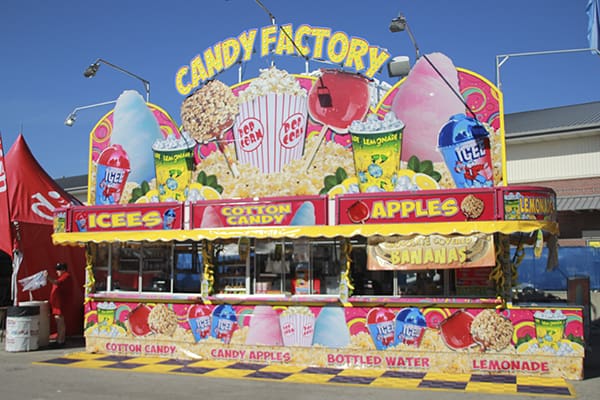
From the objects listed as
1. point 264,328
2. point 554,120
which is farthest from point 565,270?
point 264,328

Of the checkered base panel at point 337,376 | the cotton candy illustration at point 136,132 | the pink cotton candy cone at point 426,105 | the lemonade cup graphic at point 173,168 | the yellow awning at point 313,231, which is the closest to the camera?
the checkered base panel at point 337,376

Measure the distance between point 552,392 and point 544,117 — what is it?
21866mm

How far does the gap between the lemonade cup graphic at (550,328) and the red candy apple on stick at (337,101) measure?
5182 millimetres

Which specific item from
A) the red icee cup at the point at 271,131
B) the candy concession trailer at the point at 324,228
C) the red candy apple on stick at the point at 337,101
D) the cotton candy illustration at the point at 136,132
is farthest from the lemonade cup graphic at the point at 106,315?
the red candy apple on stick at the point at 337,101

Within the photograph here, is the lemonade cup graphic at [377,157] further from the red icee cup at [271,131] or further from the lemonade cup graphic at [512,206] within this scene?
the lemonade cup graphic at [512,206]

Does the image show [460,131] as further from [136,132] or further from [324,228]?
[136,132]

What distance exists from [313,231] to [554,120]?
19.7 meters

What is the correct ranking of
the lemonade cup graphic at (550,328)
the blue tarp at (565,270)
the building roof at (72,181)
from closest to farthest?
the lemonade cup graphic at (550,328) → the blue tarp at (565,270) → the building roof at (72,181)

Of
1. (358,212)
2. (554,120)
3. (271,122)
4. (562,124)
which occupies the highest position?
(554,120)

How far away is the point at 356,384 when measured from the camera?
10.2 metres

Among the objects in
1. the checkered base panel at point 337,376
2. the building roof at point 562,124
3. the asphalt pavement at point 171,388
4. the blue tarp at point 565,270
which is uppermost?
the building roof at point 562,124

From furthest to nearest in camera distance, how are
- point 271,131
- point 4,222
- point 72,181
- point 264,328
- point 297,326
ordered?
point 72,181 < point 4,222 < point 271,131 < point 264,328 < point 297,326

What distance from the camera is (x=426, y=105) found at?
1227cm

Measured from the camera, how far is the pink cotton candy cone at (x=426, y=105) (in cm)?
1210
